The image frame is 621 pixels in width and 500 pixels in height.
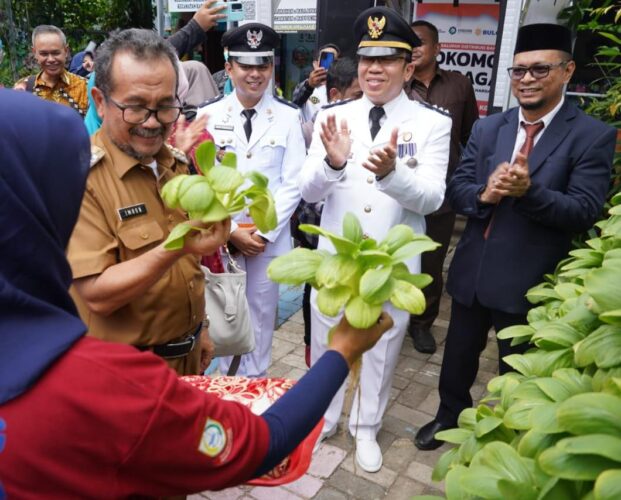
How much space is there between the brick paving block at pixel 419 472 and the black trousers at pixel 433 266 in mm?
1410

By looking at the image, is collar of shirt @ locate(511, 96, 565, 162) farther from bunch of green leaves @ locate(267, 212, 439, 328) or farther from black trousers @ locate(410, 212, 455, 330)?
black trousers @ locate(410, 212, 455, 330)

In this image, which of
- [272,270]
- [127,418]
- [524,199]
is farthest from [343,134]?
[127,418]

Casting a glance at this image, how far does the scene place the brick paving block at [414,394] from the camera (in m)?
3.54

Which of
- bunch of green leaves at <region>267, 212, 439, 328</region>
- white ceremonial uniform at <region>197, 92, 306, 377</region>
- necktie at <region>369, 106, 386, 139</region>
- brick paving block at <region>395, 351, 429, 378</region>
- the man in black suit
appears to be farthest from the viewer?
brick paving block at <region>395, 351, 429, 378</region>

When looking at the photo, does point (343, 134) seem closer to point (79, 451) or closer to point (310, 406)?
point (310, 406)

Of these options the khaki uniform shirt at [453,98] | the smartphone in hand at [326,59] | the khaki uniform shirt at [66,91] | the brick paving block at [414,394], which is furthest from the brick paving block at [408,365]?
the khaki uniform shirt at [66,91]

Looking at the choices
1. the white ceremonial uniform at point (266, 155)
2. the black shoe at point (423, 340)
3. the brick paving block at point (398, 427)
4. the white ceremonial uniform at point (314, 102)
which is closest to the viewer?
the brick paving block at point (398, 427)

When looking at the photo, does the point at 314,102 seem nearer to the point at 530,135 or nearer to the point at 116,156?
the point at 530,135

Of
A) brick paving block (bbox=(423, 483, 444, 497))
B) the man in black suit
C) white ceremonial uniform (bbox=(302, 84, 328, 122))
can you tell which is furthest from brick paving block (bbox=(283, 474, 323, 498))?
white ceremonial uniform (bbox=(302, 84, 328, 122))

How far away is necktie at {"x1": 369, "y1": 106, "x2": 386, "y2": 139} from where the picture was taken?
2.82 m

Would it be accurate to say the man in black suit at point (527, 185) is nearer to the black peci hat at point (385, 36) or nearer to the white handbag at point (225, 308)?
the black peci hat at point (385, 36)

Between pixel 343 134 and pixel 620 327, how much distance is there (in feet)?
5.39

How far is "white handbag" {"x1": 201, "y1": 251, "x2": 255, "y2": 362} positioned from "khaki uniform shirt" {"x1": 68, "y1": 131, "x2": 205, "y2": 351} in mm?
586

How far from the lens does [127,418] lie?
0.95 m
